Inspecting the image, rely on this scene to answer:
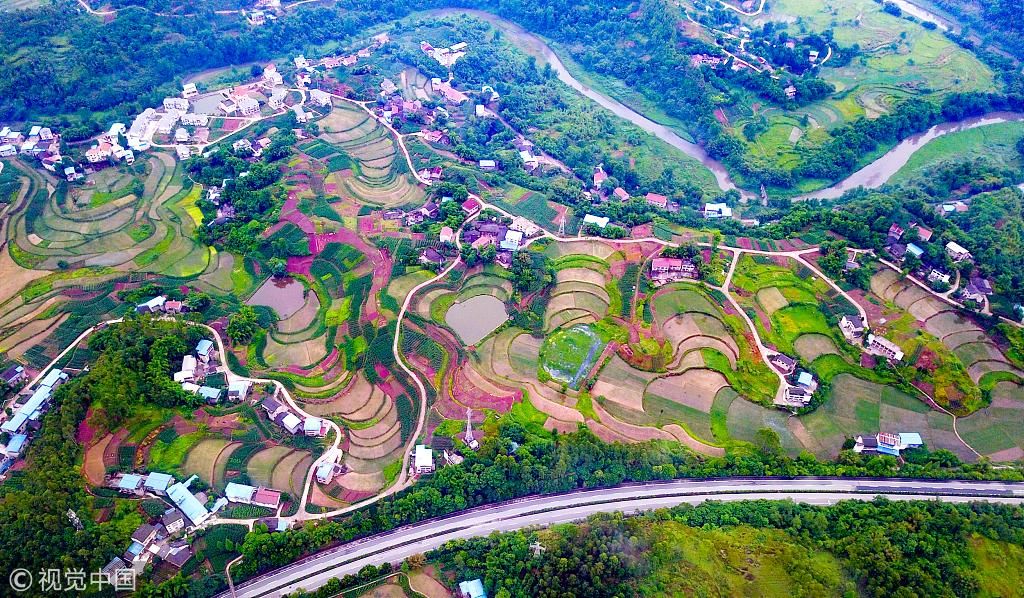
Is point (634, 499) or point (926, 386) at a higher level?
point (926, 386)

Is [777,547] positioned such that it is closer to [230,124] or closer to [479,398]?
[479,398]

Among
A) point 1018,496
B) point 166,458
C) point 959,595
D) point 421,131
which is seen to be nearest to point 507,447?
point 166,458

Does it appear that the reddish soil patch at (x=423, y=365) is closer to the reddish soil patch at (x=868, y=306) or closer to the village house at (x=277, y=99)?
the reddish soil patch at (x=868, y=306)

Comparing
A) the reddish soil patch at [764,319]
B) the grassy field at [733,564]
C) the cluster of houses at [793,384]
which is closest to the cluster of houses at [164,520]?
the grassy field at [733,564]

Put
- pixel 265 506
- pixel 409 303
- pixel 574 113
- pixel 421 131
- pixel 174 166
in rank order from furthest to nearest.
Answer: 1. pixel 574 113
2. pixel 421 131
3. pixel 174 166
4. pixel 409 303
5. pixel 265 506

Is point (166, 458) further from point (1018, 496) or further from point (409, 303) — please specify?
point (1018, 496)

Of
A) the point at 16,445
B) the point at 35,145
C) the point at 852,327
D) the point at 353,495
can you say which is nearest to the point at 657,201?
the point at 852,327
